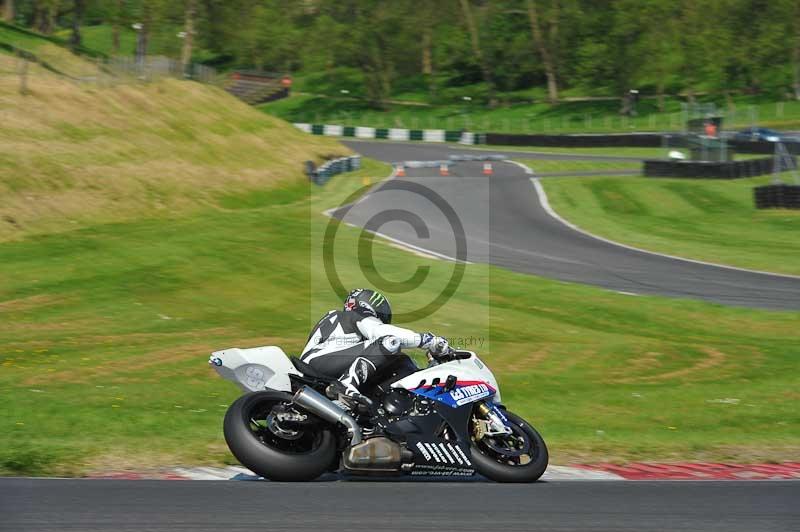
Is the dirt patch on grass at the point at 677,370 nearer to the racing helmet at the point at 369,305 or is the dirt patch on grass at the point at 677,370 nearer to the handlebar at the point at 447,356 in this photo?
the handlebar at the point at 447,356

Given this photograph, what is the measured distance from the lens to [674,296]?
2342 centimetres

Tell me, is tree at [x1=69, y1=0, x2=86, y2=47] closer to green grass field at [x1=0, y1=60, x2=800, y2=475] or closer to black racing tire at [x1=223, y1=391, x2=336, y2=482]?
green grass field at [x1=0, y1=60, x2=800, y2=475]

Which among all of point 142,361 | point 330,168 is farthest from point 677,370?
point 330,168

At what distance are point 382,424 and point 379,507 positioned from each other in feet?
4.78

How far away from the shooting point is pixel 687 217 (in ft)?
116

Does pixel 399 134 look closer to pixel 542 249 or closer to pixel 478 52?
pixel 478 52

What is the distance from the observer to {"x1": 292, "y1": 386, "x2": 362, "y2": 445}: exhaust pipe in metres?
8.28

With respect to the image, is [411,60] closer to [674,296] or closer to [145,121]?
[145,121]

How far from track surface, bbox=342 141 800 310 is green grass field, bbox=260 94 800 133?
33681 millimetres

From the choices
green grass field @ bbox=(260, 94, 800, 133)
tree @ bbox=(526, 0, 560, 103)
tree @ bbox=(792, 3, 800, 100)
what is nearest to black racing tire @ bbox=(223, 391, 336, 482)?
green grass field @ bbox=(260, 94, 800, 133)

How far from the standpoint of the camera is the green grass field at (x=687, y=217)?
95.7 ft

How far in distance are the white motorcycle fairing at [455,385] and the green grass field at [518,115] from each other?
61.7 m

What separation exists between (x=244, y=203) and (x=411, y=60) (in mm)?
64586

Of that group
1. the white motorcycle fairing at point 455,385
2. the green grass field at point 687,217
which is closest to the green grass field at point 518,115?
the green grass field at point 687,217
